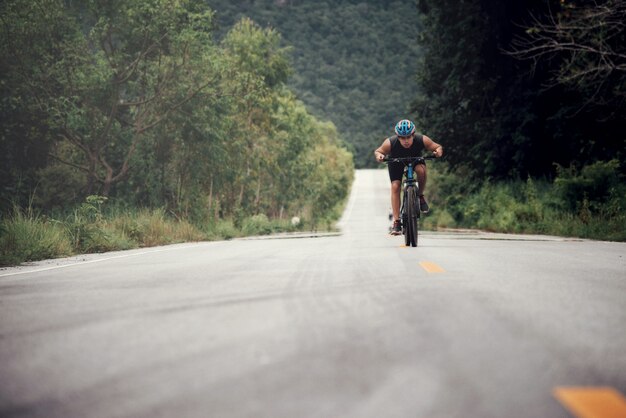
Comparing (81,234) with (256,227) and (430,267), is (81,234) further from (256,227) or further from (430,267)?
(256,227)

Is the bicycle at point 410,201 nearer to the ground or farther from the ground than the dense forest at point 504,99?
nearer to the ground

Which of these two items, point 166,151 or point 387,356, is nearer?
A: point 387,356

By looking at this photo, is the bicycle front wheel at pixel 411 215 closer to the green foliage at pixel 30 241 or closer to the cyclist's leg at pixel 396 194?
the cyclist's leg at pixel 396 194

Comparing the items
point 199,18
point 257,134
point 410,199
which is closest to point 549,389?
point 410,199

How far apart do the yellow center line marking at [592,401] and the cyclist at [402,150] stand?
8.74 meters

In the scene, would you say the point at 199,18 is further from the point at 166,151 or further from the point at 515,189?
the point at 515,189

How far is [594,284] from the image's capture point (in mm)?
6387

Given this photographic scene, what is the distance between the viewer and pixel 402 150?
480 inches

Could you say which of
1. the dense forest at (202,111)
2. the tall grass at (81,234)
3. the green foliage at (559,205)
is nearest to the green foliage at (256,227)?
the dense forest at (202,111)

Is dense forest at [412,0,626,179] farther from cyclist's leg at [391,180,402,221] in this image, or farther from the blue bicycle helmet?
the blue bicycle helmet

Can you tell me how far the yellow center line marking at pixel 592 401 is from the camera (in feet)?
8.82

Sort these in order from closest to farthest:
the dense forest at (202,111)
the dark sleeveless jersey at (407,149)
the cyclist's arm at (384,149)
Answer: the cyclist's arm at (384,149) < the dark sleeveless jersey at (407,149) < the dense forest at (202,111)

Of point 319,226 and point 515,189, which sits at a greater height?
point 515,189

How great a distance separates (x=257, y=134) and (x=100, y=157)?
18.1 meters
